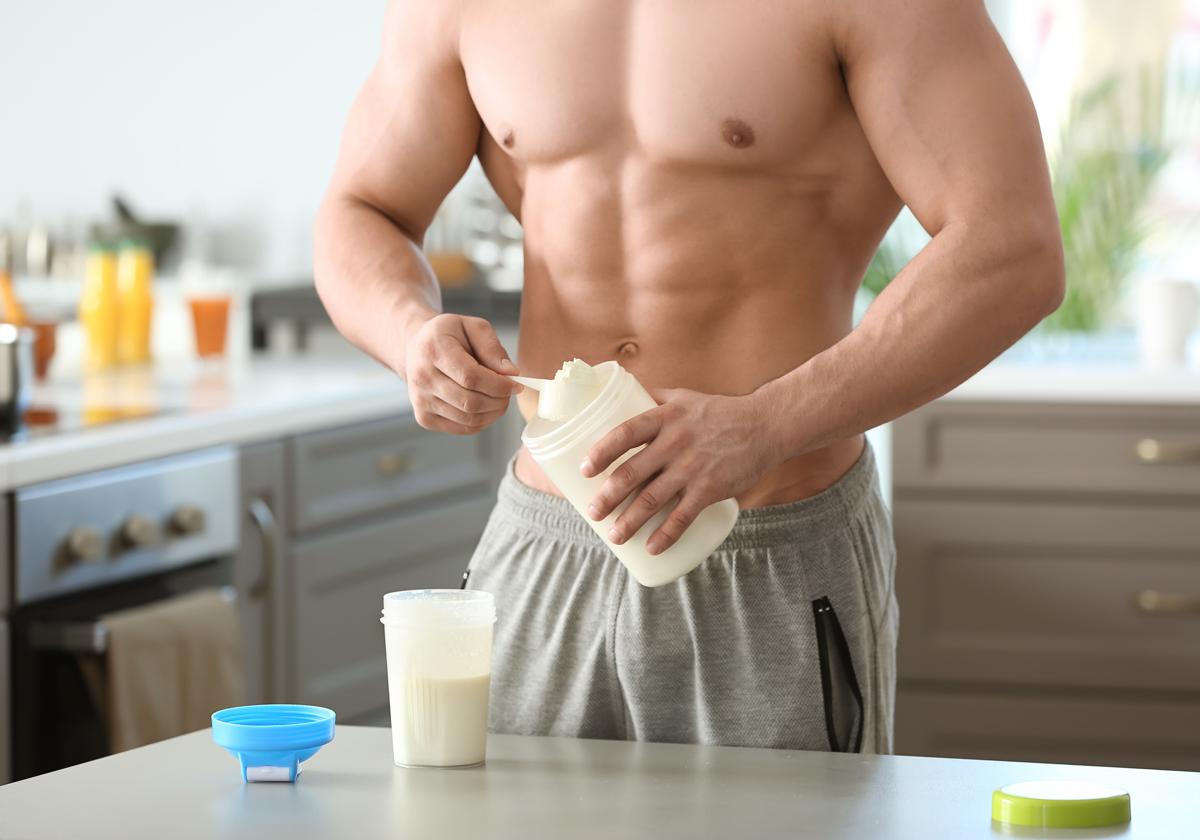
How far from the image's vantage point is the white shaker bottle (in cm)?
120

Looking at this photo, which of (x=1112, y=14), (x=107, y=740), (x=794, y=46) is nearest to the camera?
(x=794, y=46)

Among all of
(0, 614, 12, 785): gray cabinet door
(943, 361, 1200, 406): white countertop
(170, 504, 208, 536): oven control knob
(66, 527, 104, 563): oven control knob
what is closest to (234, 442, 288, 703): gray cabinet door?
(170, 504, 208, 536): oven control knob

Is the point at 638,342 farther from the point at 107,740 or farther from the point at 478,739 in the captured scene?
the point at 107,740

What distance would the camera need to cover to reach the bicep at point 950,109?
4.30 feet

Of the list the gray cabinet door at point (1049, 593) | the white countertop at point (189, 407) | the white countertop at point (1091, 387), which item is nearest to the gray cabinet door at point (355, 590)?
the white countertop at point (189, 407)

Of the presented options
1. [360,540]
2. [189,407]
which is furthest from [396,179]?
[360,540]

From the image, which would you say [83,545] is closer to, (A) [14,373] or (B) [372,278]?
(A) [14,373]

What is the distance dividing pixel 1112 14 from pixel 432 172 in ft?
7.97

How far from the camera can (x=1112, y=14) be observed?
360cm

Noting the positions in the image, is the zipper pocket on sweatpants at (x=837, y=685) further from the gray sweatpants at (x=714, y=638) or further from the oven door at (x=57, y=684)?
the oven door at (x=57, y=684)

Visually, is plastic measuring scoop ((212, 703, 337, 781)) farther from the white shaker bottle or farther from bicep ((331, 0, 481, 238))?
bicep ((331, 0, 481, 238))

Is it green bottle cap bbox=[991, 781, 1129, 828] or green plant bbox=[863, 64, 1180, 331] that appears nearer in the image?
green bottle cap bbox=[991, 781, 1129, 828]

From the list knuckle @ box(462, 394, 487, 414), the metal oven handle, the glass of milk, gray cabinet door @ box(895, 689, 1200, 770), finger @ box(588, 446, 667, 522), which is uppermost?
knuckle @ box(462, 394, 487, 414)

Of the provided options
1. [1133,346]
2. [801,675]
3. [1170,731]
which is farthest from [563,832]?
[1133,346]
